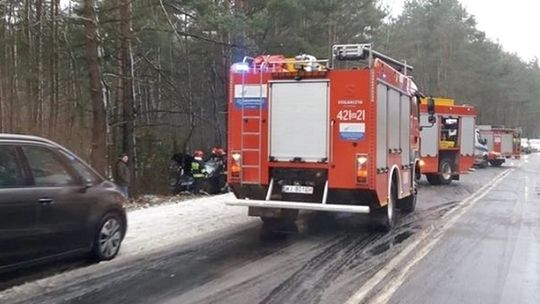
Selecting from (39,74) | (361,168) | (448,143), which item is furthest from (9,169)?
(448,143)

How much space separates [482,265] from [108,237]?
492cm

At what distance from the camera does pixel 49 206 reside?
22.8ft

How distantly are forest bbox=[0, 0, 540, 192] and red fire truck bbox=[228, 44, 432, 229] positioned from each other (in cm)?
567

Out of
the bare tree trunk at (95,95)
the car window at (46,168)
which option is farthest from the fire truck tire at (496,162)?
the car window at (46,168)

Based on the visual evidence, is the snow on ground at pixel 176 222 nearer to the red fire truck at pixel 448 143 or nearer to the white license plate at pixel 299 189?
the white license plate at pixel 299 189

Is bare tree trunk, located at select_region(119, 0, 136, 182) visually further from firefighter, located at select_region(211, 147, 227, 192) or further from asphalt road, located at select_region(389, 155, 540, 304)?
asphalt road, located at select_region(389, 155, 540, 304)

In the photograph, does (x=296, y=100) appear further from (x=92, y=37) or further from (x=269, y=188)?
(x=92, y=37)

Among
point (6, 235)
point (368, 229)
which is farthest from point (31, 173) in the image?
point (368, 229)

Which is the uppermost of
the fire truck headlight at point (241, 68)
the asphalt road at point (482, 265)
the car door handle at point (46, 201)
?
the fire truck headlight at point (241, 68)

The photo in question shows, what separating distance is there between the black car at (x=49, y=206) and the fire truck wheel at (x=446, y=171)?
17521 mm

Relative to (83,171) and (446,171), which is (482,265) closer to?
(83,171)

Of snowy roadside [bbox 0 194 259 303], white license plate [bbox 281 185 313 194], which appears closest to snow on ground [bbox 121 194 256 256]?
snowy roadside [bbox 0 194 259 303]

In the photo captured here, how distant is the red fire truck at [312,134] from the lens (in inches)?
391

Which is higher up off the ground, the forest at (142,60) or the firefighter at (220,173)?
the forest at (142,60)
